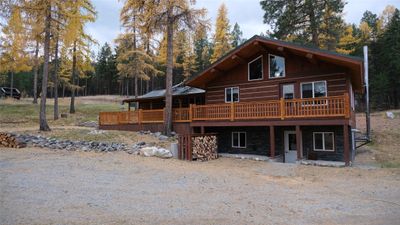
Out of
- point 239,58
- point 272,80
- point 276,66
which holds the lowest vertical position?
point 272,80

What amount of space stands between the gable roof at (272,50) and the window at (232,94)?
1294 mm

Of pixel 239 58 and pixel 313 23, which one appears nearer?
pixel 239 58

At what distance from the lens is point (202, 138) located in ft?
54.1

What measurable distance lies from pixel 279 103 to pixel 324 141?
3.19m

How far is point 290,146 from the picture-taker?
17.4 meters

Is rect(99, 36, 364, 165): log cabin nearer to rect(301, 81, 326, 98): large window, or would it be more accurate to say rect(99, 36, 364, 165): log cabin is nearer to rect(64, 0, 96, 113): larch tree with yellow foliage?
Answer: rect(301, 81, 326, 98): large window

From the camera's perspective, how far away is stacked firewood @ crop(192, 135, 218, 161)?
16.0 m

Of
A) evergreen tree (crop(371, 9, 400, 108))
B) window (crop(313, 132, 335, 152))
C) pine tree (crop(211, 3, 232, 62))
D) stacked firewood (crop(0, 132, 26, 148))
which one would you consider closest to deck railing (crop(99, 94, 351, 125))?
window (crop(313, 132, 335, 152))

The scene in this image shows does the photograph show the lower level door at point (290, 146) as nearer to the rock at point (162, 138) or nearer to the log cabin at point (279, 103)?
the log cabin at point (279, 103)

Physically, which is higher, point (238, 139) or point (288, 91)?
point (288, 91)

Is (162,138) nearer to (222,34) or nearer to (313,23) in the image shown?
(313,23)

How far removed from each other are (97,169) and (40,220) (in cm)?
614

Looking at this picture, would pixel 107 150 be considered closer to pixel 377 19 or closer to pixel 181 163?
pixel 181 163

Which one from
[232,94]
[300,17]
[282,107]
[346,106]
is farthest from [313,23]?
[346,106]
